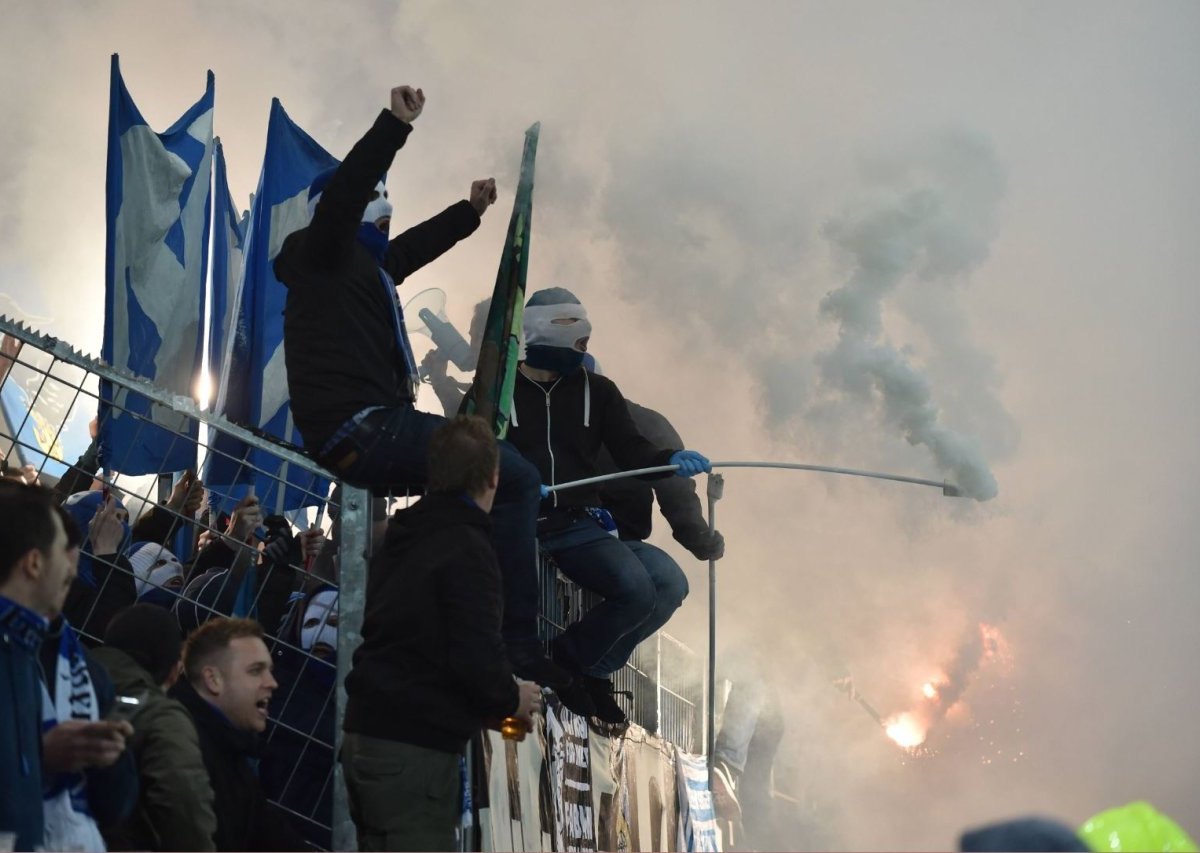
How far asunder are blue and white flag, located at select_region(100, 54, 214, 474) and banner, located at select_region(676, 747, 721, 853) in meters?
4.34

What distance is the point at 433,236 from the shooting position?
5898 millimetres

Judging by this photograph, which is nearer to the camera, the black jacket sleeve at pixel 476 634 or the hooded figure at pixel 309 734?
the black jacket sleeve at pixel 476 634

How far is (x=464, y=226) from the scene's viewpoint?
5.92m

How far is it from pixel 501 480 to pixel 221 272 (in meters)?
6.36

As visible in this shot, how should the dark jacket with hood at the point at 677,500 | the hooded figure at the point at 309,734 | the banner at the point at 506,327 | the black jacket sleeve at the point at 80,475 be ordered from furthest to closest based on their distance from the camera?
the dark jacket with hood at the point at 677,500 < the black jacket sleeve at the point at 80,475 < the banner at the point at 506,327 < the hooded figure at the point at 309,734

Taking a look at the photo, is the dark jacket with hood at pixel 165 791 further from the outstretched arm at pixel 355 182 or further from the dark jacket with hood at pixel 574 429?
the dark jacket with hood at pixel 574 429

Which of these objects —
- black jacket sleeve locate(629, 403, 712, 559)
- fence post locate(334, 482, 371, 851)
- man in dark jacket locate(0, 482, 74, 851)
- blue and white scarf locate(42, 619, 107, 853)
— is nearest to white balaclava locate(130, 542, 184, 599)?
fence post locate(334, 482, 371, 851)

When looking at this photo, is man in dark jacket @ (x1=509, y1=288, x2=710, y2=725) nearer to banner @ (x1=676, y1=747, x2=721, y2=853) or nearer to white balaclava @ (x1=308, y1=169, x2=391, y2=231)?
white balaclava @ (x1=308, y1=169, x2=391, y2=231)

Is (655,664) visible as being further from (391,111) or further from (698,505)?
(391,111)

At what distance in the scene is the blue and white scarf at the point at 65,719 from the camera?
3.40 meters

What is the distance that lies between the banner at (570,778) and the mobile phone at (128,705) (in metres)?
2.85

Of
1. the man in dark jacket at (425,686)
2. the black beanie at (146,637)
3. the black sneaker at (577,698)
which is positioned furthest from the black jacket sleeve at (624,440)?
the black beanie at (146,637)

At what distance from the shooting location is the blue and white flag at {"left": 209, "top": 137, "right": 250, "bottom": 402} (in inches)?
424

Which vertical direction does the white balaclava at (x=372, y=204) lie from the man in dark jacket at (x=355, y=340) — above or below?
above
